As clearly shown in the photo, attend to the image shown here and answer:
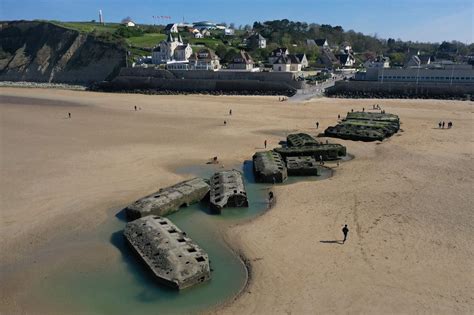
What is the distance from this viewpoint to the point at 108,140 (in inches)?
1607

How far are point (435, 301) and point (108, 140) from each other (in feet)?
108

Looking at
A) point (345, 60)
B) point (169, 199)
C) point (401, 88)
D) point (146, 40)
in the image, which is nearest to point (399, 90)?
point (401, 88)

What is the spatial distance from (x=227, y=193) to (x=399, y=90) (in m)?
51.5

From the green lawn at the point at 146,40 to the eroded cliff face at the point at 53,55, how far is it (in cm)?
1036

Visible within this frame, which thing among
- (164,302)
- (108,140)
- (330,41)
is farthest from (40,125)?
(330,41)

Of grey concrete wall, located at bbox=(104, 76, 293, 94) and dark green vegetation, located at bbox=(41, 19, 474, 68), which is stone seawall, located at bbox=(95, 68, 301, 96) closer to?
grey concrete wall, located at bbox=(104, 76, 293, 94)

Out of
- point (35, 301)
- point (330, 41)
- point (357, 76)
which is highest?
point (330, 41)

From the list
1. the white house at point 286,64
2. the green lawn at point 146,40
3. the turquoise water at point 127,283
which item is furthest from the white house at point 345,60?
the turquoise water at point 127,283

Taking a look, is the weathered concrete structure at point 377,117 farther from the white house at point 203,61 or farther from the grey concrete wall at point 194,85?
the white house at point 203,61

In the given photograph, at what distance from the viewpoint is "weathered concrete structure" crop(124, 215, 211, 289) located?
54.2 feet

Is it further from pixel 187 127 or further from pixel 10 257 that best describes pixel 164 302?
pixel 187 127

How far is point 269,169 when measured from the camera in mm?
29281

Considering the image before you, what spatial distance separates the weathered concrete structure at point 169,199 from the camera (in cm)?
2270

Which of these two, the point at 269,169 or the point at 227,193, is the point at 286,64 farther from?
the point at 227,193
